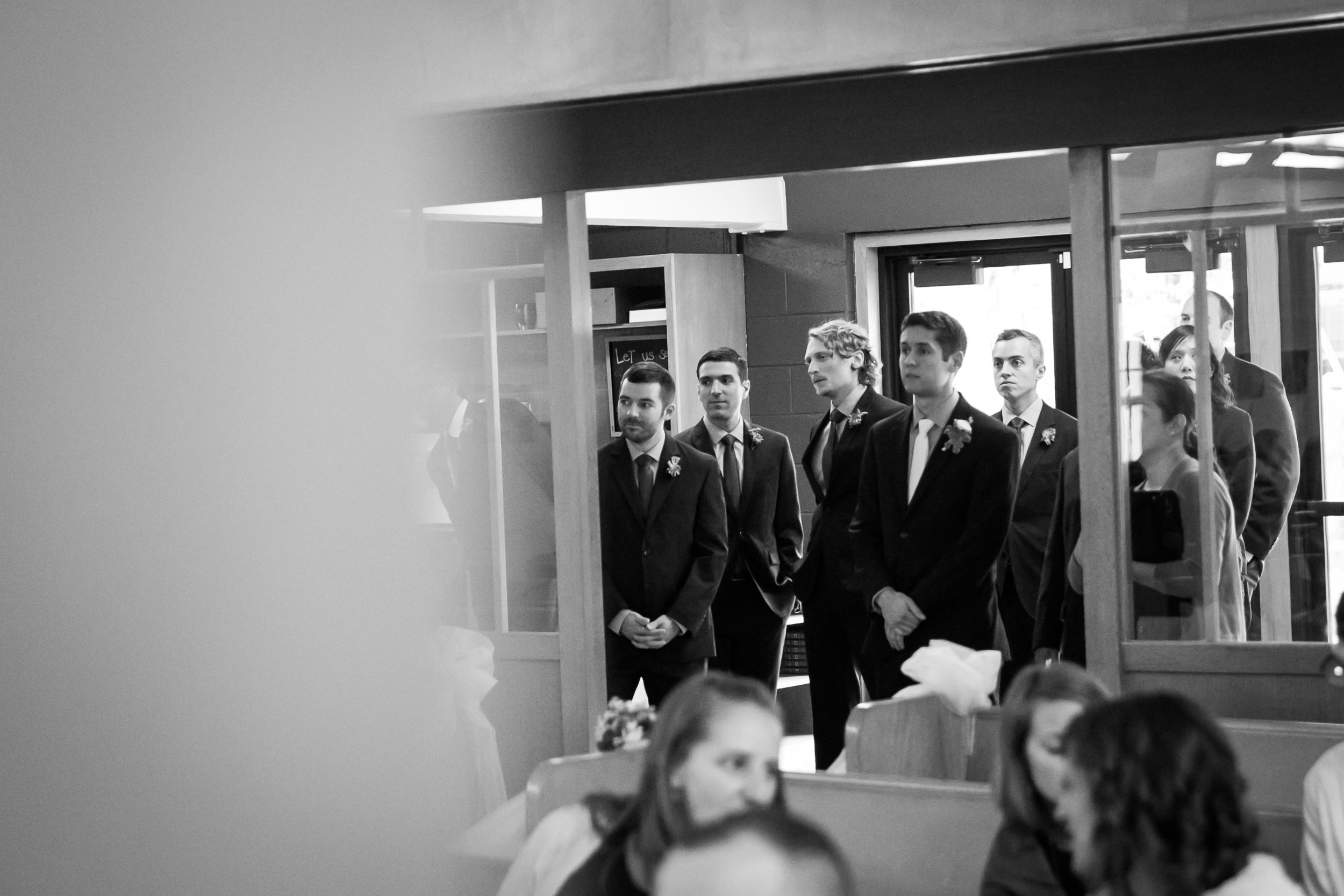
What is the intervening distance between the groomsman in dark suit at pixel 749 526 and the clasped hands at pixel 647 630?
0.33 metres

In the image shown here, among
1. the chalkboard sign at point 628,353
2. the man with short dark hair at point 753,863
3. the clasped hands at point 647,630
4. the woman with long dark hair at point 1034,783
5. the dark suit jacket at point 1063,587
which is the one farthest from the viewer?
the chalkboard sign at point 628,353

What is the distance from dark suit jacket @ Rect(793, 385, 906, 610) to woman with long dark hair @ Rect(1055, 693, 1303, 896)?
2667 millimetres

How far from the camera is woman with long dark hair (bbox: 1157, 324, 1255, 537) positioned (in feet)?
10.2

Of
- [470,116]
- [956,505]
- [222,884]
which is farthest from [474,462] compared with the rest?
[222,884]

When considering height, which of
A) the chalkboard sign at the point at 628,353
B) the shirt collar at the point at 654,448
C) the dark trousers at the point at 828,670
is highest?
the chalkboard sign at the point at 628,353

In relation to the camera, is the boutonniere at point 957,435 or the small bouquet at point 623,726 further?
the boutonniere at point 957,435

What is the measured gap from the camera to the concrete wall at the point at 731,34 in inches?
114

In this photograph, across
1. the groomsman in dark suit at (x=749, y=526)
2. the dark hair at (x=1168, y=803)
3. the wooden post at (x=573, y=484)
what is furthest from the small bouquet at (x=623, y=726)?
the dark hair at (x=1168, y=803)

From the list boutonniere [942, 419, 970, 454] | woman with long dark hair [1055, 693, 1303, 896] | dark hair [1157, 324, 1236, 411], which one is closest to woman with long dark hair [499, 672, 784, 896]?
woman with long dark hair [1055, 693, 1303, 896]

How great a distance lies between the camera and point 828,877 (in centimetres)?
107

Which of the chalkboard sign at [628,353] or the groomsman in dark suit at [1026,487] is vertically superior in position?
the chalkboard sign at [628,353]

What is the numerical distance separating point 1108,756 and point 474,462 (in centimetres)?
257

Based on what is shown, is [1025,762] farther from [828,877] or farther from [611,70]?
[611,70]

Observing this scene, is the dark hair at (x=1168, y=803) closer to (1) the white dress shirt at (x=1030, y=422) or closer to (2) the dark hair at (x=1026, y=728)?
(2) the dark hair at (x=1026, y=728)
